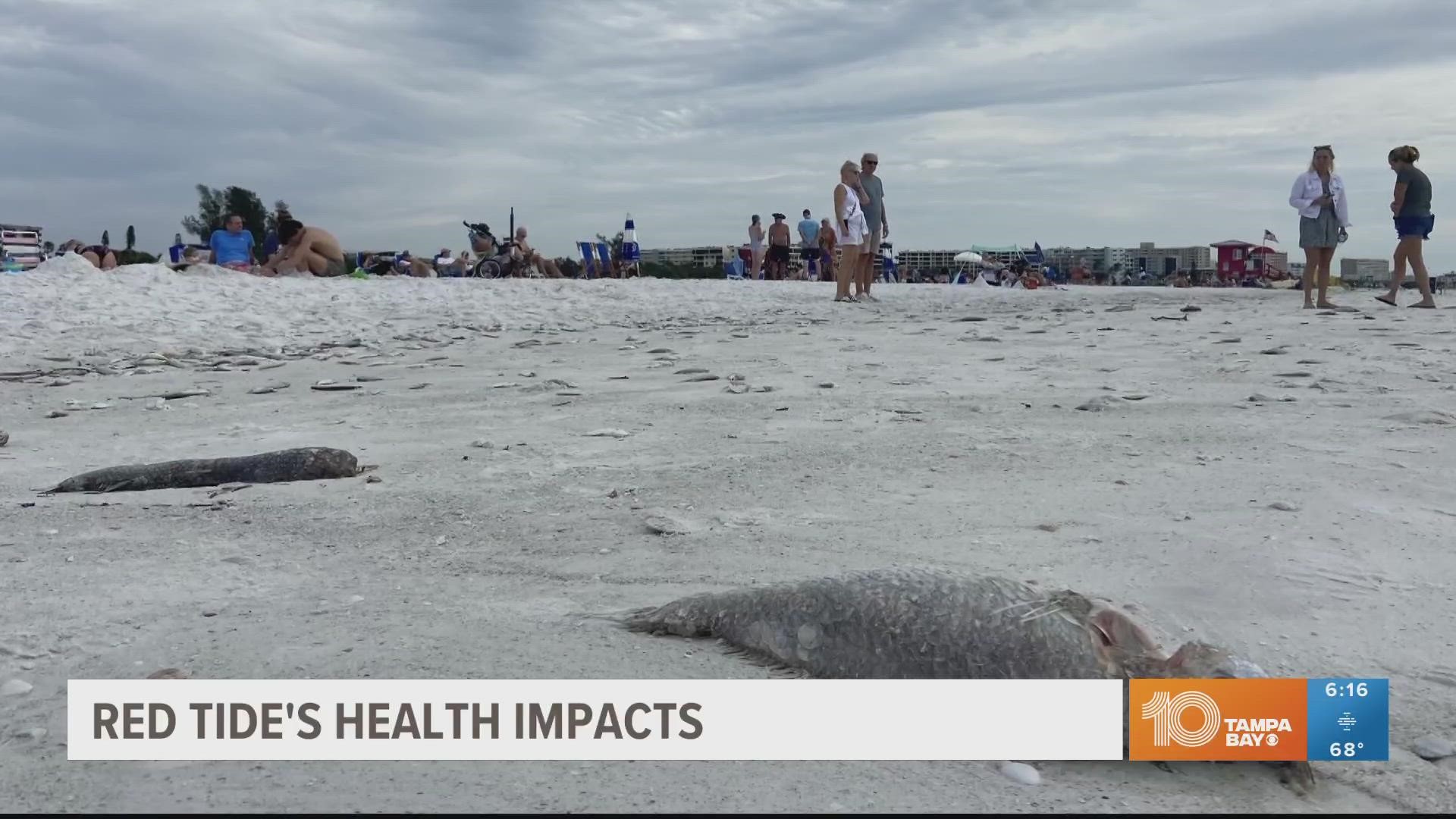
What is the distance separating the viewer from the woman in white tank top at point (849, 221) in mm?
10891

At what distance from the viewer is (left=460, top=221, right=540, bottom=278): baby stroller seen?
16.0 metres

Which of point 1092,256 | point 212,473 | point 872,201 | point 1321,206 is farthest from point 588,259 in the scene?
point 1092,256

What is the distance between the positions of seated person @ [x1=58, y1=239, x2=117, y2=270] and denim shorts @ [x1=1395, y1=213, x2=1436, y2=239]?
42.0 ft

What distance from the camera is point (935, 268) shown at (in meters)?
32.2

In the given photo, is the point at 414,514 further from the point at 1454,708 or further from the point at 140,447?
the point at 1454,708

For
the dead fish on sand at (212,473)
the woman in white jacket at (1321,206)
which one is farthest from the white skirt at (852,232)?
the dead fish on sand at (212,473)

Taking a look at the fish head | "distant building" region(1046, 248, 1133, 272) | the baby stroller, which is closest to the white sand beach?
the fish head

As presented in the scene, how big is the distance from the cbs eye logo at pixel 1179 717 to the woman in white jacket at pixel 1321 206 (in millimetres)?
8626

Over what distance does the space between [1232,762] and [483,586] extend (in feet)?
5.30

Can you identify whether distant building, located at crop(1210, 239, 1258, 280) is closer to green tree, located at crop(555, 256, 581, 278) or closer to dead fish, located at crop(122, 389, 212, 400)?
green tree, located at crop(555, 256, 581, 278)

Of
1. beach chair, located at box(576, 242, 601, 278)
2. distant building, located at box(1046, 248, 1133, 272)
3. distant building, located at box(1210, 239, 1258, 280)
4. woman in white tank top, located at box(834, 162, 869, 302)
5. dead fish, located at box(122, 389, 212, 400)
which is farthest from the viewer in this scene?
distant building, located at box(1046, 248, 1133, 272)

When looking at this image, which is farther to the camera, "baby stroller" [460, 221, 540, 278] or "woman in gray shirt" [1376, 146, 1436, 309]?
"baby stroller" [460, 221, 540, 278]

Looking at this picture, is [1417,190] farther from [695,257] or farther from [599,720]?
[695,257]

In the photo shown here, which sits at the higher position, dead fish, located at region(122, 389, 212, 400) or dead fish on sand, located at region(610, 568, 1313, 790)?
dead fish, located at region(122, 389, 212, 400)
